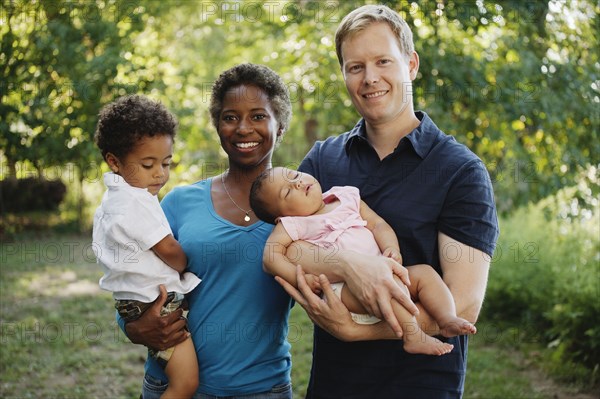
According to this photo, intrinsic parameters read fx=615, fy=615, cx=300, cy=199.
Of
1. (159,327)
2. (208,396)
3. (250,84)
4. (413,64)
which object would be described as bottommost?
(208,396)

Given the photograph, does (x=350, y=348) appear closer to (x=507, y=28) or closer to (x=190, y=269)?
(x=190, y=269)

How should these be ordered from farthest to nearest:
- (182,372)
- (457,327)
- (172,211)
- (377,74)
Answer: (172,211)
(182,372)
(377,74)
(457,327)

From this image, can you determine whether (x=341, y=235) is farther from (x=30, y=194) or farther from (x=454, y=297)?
(x=30, y=194)

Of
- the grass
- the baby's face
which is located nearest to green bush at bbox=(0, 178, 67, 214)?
the grass

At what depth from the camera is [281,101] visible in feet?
8.43

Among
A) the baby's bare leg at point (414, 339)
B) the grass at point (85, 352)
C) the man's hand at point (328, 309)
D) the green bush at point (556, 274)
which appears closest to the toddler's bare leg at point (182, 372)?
the man's hand at point (328, 309)

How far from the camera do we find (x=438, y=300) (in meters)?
1.89

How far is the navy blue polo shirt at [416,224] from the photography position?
1960 mm

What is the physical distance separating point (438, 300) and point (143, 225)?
3.54ft

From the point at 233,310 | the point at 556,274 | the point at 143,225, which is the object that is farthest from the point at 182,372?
the point at 556,274

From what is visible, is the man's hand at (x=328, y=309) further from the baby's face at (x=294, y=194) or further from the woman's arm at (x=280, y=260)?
the baby's face at (x=294, y=194)

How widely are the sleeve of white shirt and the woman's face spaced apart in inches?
15.8

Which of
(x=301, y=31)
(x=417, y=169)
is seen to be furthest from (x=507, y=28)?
(x=417, y=169)

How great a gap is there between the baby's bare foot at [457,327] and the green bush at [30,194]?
11.6m
